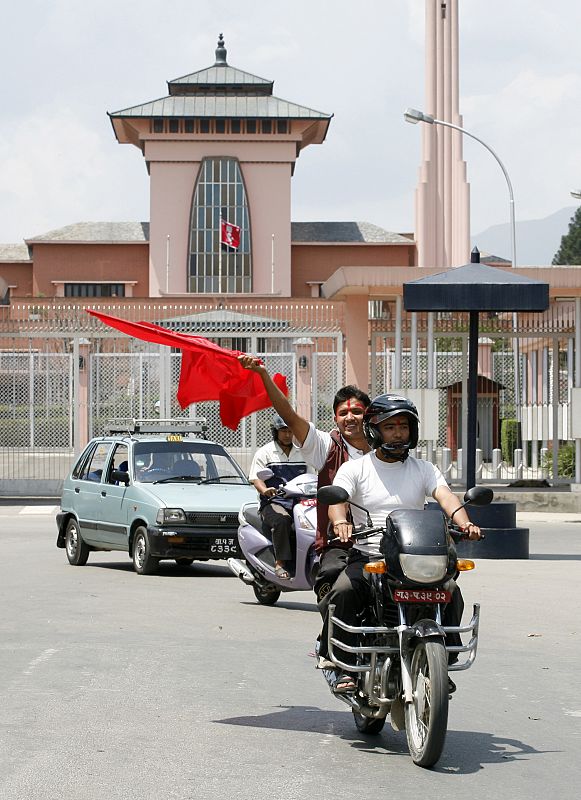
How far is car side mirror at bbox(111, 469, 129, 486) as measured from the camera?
57.3 feet

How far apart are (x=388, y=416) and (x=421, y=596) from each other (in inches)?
40.3

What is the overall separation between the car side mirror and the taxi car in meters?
0.01

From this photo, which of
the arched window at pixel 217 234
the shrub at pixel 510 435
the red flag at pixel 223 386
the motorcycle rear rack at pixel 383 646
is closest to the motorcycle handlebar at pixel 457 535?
the motorcycle rear rack at pixel 383 646

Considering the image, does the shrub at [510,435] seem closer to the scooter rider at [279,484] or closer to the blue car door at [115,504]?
the blue car door at [115,504]

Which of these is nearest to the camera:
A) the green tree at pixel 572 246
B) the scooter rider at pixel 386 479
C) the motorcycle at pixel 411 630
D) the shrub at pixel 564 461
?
the motorcycle at pixel 411 630

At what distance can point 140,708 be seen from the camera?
830 centimetres

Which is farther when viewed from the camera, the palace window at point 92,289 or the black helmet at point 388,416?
the palace window at point 92,289

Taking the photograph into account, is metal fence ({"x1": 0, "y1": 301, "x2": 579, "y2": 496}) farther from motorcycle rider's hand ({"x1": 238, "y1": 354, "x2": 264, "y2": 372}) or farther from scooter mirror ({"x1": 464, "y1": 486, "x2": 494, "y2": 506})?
scooter mirror ({"x1": 464, "y1": 486, "x2": 494, "y2": 506})

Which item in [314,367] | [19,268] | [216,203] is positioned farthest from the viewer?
[19,268]

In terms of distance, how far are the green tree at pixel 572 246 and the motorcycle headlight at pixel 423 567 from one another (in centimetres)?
11172

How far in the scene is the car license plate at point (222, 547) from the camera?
16375 millimetres

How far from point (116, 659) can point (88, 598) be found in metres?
3.96

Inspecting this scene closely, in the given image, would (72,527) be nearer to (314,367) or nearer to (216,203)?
(314,367)

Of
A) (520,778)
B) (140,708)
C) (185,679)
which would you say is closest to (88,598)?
(185,679)
